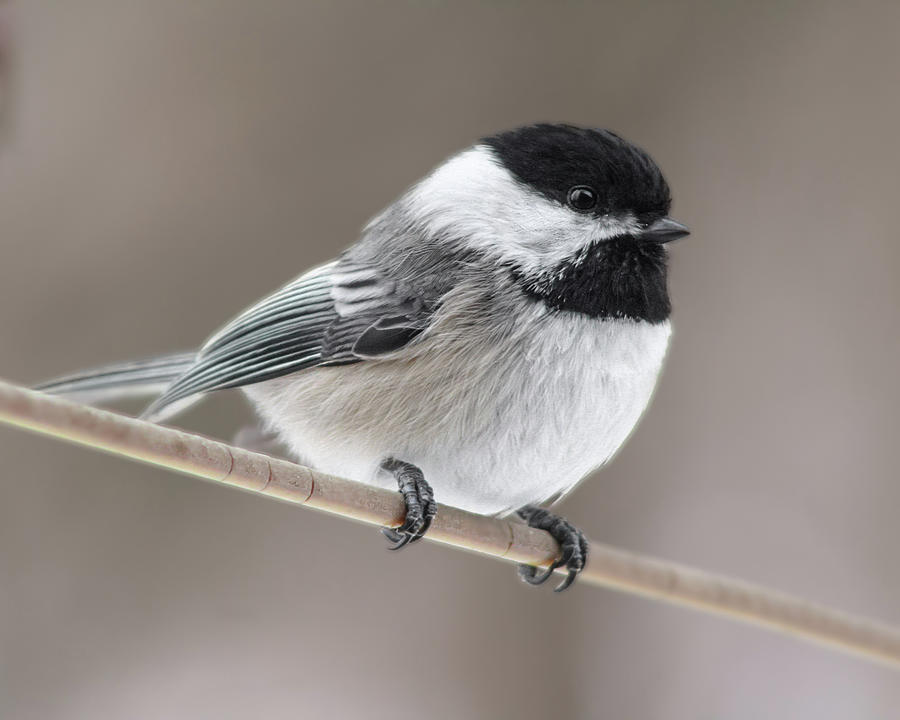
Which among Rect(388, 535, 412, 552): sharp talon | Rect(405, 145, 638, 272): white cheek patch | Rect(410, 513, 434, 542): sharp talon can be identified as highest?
Rect(405, 145, 638, 272): white cheek patch

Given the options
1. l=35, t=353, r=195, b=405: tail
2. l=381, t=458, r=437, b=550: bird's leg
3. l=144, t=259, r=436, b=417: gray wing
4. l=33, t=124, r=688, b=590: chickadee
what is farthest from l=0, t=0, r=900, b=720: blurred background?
l=381, t=458, r=437, b=550: bird's leg

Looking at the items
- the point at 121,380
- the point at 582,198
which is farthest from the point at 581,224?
the point at 121,380

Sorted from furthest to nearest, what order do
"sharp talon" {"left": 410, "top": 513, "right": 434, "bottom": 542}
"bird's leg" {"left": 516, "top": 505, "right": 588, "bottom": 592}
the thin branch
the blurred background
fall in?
the blurred background
"bird's leg" {"left": 516, "top": 505, "right": 588, "bottom": 592}
"sharp talon" {"left": 410, "top": 513, "right": 434, "bottom": 542}
the thin branch

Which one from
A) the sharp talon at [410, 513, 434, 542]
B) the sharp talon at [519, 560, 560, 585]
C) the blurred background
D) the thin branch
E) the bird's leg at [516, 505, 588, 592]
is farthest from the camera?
the blurred background

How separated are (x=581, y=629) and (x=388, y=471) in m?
1.37

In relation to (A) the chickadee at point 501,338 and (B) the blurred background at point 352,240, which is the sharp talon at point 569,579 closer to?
(A) the chickadee at point 501,338

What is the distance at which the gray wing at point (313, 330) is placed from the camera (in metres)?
1.55

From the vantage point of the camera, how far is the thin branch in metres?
1.05

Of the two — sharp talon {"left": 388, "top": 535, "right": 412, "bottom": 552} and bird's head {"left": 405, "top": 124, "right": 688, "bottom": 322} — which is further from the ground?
bird's head {"left": 405, "top": 124, "right": 688, "bottom": 322}

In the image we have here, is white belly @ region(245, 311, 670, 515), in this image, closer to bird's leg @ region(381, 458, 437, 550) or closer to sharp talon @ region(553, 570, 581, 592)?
bird's leg @ region(381, 458, 437, 550)

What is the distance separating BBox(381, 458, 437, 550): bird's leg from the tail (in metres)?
0.54

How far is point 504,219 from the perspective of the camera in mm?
1531

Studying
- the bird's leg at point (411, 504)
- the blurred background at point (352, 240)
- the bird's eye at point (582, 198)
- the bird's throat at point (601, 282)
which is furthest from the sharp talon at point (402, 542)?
the blurred background at point (352, 240)

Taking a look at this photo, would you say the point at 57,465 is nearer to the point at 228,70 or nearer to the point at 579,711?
the point at 228,70
